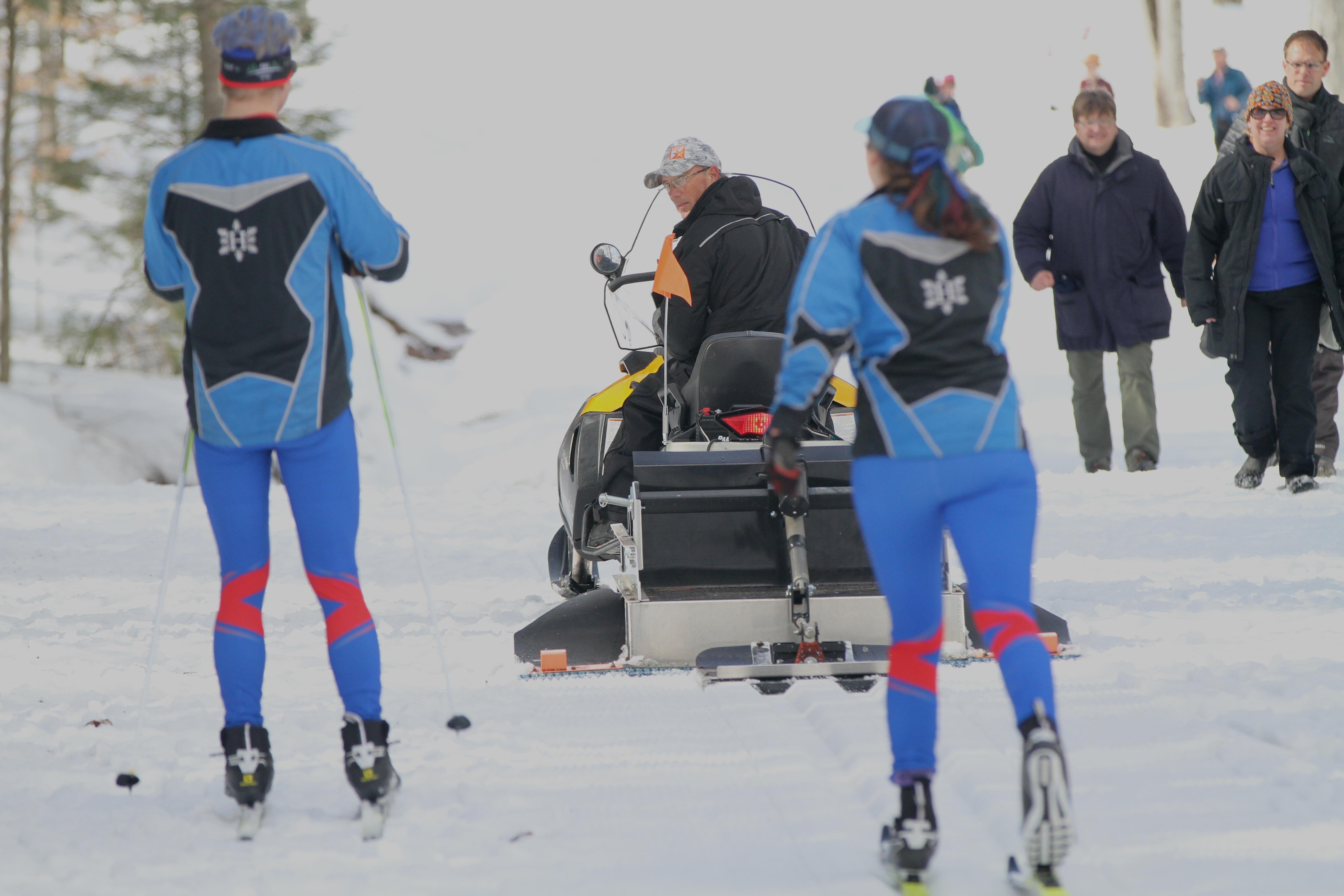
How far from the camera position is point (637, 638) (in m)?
4.38

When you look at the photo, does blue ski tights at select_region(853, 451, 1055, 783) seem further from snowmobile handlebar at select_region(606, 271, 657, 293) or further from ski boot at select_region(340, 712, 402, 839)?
snowmobile handlebar at select_region(606, 271, 657, 293)

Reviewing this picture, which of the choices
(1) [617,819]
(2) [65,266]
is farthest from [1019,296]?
(2) [65,266]

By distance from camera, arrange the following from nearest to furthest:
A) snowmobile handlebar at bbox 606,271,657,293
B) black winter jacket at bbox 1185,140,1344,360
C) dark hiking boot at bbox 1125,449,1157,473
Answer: snowmobile handlebar at bbox 606,271,657,293 → black winter jacket at bbox 1185,140,1344,360 → dark hiking boot at bbox 1125,449,1157,473

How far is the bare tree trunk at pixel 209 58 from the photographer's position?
44.8 feet

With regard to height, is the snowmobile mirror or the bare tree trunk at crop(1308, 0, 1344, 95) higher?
the bare tree trunk at crop(1308, 0, 1344, 95)

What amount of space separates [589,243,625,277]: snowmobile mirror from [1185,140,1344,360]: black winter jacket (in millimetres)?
3248

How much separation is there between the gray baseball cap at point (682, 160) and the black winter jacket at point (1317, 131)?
293cm

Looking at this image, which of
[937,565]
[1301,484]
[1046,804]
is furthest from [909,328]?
[1301,484]

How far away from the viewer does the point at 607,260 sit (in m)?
4.91

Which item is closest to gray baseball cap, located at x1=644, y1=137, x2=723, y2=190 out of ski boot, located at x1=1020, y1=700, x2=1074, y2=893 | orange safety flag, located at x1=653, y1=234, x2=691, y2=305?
orange safety flag, located at x1=653, y1=234, x2=691, y2=305

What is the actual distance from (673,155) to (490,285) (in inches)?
549

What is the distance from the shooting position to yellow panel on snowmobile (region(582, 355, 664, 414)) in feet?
17.1

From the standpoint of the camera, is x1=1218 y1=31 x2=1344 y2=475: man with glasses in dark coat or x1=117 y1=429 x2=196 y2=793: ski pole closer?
x1=117 y1=429 x2=196 y2=793: ski pole

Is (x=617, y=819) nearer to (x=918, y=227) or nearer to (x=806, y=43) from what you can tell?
(x=918, y=227)
